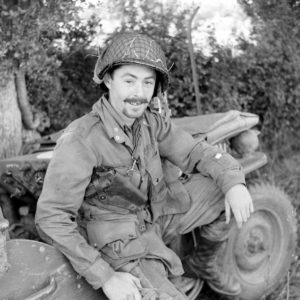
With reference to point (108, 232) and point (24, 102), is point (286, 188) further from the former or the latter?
point (108, 232)

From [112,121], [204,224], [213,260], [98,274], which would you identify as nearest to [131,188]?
[112,121]

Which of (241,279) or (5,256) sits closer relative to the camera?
(5,256)

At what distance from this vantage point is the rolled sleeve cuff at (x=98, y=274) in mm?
2391

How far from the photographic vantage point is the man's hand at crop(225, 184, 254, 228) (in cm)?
275

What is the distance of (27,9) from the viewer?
141 inches

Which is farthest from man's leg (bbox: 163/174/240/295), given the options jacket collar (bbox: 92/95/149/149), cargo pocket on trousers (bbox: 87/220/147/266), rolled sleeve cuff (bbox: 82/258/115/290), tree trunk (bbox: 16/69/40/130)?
tree trunk (bbox: 16/69/40/130)

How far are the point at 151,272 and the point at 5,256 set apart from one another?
71cm

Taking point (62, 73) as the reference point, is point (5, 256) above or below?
below

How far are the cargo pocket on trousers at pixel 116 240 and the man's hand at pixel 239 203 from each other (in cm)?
48

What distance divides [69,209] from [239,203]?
85 centimetres

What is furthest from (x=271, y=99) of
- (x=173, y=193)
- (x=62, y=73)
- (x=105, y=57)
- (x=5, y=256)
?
(x=5, y=256)

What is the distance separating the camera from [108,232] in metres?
2.64

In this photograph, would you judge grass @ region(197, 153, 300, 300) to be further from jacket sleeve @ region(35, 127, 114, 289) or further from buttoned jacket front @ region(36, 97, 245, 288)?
jacket sleeve @ region(35, 127, 114, 289)

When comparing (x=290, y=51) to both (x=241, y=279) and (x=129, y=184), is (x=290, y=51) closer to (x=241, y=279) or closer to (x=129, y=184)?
(x=241, y=279)
